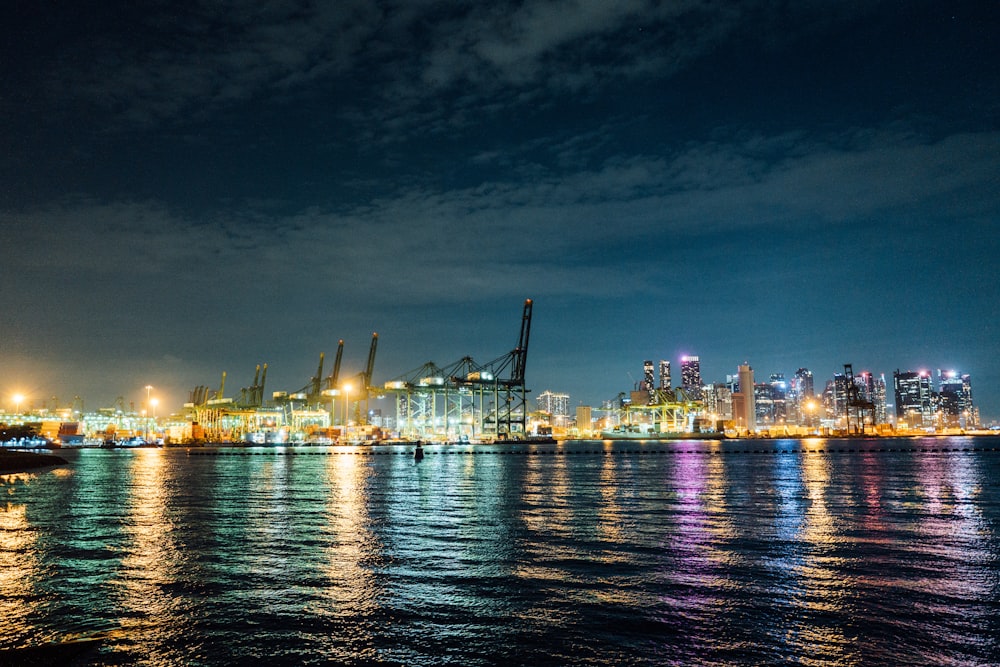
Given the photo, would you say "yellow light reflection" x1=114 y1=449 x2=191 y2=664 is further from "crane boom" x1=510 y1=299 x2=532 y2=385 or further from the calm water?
"crane boom" x1=510 y1=299 x2=532 y2=385

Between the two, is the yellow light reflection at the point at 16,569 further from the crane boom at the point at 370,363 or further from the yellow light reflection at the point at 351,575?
the crane boom at the point at 370,363

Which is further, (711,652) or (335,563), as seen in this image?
(335,563)

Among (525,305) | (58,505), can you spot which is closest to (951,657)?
(58,505)

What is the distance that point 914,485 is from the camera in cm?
3962

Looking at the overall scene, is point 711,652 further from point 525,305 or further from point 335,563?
point 525,305

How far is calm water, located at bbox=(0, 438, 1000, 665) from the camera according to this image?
970cm

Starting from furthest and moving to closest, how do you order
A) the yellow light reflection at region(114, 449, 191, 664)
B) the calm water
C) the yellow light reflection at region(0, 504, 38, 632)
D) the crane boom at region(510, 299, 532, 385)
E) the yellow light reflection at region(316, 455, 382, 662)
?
the crane boom at region(510, 299, 532, 385)
the yellow light reflection at region(0, 504, 38, 632)
the yellow light reflection at region(114, 449, 191, 664)
the yellow light reflection at region(316, 455, 382, 662)
the calm water

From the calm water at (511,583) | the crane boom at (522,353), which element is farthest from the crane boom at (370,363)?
the calm water at (511,583)

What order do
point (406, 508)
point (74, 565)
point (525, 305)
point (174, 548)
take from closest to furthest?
point (74, 565)
point (174, 548)
point (406, 508)
point (525, 305)

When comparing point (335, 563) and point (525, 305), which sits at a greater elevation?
point (525, 305)

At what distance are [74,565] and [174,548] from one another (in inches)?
105

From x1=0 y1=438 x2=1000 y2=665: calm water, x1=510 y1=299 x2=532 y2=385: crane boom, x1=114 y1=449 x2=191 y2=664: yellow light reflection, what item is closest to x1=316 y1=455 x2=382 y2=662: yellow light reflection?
x1=0 y1=438 x2=1000 y2=665: calm water

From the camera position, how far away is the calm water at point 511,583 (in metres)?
9.70

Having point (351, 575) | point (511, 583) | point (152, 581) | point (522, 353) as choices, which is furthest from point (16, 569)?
point (522, 353)
